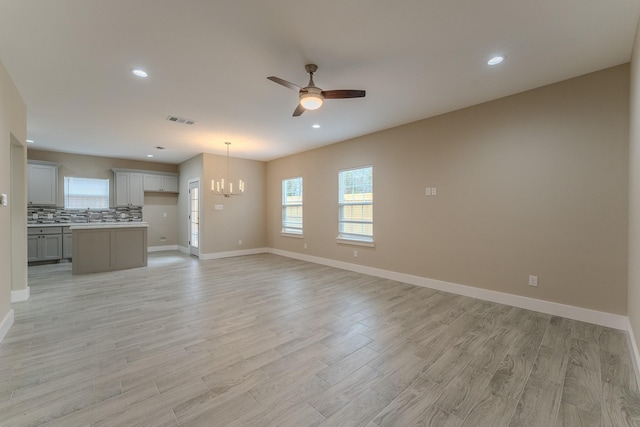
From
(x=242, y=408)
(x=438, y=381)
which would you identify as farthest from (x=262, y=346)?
(x=438, y=381)

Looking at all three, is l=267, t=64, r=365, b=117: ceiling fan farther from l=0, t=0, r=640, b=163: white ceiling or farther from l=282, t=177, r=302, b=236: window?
l=282, t=177, r=302, b=236: window

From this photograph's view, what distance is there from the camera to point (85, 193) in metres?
7.21

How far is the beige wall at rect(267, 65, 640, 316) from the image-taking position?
9.52 ft

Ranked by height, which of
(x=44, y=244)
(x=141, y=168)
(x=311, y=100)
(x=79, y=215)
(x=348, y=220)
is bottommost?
(x=44, y=244)

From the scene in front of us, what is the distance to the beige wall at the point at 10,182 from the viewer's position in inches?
106

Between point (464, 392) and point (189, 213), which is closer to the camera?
point (464, 392)

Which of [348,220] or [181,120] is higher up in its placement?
[181,120]

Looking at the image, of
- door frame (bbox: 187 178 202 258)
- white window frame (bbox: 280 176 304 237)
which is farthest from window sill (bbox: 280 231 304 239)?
door frame (bbox: 187 178 202 258)

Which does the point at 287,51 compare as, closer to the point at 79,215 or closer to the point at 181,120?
the point at 181,120

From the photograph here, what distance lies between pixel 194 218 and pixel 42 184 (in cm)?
346

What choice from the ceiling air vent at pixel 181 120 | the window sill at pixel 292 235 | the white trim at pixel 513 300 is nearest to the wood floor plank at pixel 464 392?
the white trim at pixel 513 300

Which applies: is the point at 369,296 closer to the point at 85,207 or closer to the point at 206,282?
the point at 206,282

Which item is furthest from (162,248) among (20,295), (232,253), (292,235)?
(20,295)


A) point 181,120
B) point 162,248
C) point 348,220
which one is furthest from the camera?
point 162,248
